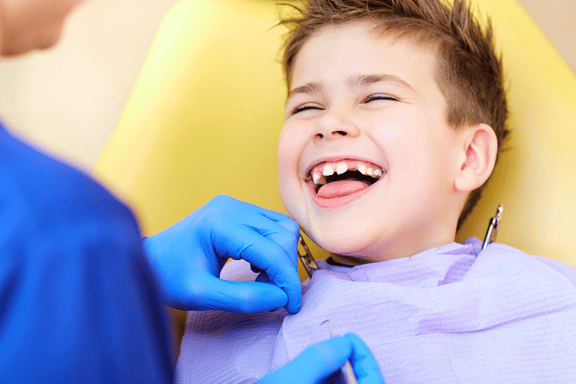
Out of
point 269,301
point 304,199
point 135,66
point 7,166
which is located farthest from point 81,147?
point 7,166

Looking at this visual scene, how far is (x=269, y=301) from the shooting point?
0.65m

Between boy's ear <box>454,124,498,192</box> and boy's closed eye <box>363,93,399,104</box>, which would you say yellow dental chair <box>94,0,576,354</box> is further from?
boy's closed eye <box>363,93,399,104</box>

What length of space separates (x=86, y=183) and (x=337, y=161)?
544 mm

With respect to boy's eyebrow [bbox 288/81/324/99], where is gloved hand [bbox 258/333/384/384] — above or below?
below

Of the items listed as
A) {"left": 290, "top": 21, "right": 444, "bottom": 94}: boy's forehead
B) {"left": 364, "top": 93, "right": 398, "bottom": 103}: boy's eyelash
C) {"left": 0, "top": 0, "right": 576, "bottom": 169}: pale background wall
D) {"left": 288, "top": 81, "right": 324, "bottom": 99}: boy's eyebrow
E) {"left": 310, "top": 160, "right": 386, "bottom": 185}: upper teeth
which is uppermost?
{"left": 290, "top": 21, "right": 444, "bottom": 94}: boy's forehead

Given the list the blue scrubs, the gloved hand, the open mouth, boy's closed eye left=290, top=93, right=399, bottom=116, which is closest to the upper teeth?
the open mouth

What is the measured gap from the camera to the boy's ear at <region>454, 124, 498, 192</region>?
82 centimetres

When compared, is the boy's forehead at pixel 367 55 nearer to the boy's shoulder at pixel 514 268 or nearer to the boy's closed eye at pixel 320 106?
the boy's closed eye at pixel 320 106

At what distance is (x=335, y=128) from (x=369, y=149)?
0.19 feet

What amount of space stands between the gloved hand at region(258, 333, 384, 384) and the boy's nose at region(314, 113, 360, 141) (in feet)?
1.00

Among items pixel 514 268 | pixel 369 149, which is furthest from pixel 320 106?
pixel 514 268

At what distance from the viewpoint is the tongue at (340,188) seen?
0.76 m

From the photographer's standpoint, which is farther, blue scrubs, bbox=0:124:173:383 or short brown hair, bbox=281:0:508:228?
short brown hair, bbox=281:0:508:228

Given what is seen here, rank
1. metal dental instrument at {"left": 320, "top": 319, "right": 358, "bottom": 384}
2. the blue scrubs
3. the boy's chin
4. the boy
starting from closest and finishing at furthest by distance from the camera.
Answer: the blue scrubs
metal dental instrument at {"left": 320, "top": 319, "right": 358, "bottom": 384}
the boy
the boy's chin
